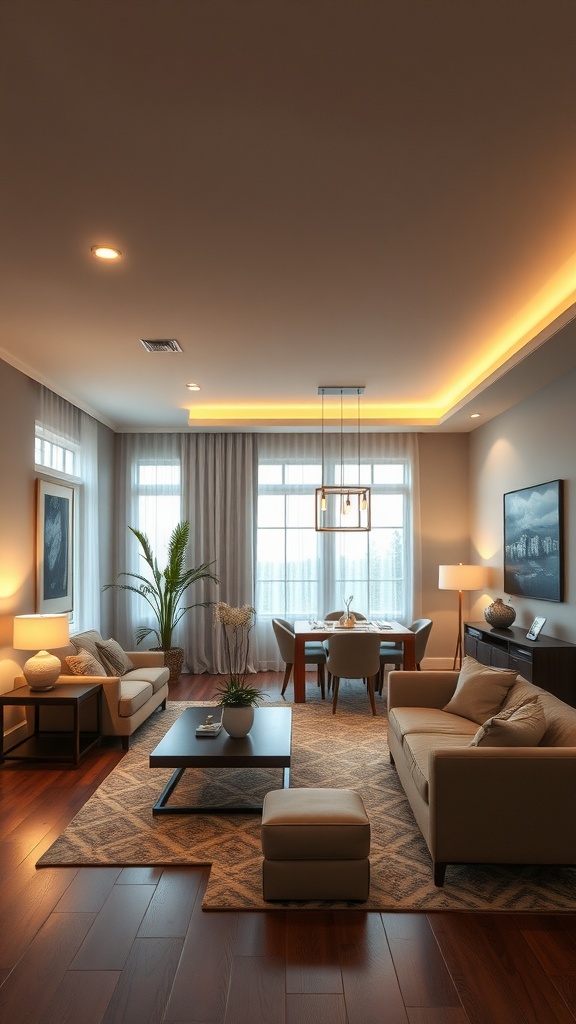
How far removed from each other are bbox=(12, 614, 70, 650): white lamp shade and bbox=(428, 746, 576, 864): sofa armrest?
9.57ft

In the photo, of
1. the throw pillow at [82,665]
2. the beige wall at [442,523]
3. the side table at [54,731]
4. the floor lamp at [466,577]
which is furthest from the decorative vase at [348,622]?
the side table at [54,731]

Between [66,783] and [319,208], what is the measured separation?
3.62 metres

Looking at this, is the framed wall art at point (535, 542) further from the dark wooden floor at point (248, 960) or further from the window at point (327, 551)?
the dark wooden floor at point (248, 960)

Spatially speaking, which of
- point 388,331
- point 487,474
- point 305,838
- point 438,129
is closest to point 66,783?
point 305,838

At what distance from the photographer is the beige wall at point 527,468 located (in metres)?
5.06

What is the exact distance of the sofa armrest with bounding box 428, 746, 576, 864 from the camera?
2.79 metres

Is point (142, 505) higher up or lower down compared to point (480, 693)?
higher up

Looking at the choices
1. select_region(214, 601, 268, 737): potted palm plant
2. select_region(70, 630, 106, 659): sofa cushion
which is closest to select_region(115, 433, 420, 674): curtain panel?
select_region(214, 601, 268, 737): potted palm plant

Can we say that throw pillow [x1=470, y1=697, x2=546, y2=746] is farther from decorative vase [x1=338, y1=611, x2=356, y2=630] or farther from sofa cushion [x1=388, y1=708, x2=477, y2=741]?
decorative vase [x1=338, y1=611, x2=356, y2=630]

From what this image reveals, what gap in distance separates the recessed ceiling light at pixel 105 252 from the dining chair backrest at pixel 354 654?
11.9 ft

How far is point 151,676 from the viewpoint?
5.67 metres

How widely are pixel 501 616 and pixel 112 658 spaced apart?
134 inches

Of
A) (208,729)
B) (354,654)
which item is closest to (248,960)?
(208,729)

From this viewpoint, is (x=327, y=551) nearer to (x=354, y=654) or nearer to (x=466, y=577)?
(x=466, y=577)
